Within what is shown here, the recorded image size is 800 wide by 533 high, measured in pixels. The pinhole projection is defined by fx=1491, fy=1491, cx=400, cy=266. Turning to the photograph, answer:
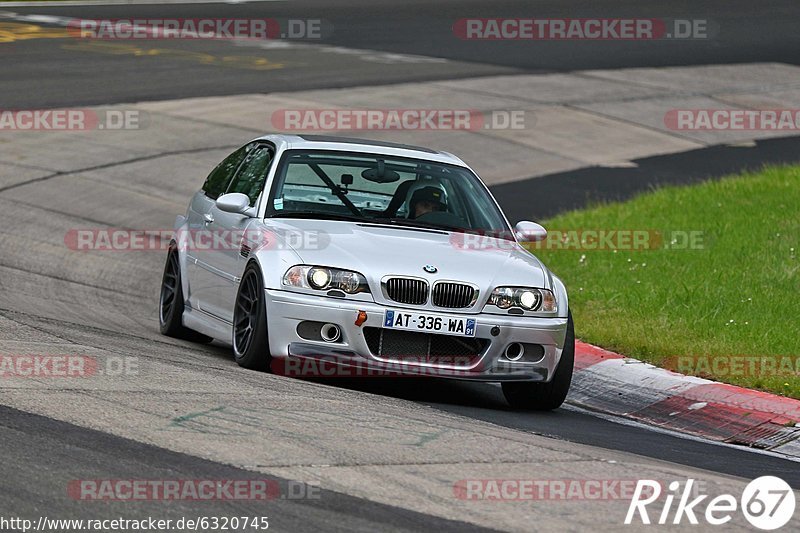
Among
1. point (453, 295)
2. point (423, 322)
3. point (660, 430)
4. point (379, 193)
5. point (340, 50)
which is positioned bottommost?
point (660, 430)

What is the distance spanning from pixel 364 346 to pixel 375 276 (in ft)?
1.35

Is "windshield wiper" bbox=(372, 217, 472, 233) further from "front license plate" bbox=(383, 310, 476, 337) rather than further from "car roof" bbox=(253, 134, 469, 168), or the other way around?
"front license plate" bbox=(383, 310, 476, 337)

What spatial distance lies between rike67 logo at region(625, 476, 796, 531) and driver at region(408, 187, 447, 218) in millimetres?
3683

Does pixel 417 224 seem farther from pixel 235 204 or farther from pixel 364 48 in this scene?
pixel 364 48

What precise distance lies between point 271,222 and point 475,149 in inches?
440

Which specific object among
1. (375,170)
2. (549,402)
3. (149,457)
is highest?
(375,170)

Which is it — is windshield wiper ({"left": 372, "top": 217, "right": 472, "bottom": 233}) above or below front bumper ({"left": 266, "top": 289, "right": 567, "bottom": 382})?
above

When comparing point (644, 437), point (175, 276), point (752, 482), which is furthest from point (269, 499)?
point (175, 276)

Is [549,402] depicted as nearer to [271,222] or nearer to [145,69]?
[271,222]

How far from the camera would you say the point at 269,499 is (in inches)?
232

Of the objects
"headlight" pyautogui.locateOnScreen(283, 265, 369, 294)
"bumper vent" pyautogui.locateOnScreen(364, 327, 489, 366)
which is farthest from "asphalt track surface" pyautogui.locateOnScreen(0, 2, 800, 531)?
"headlight" pyautogui.locateOnScreen(283, 265, 369, 294)

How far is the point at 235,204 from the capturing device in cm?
966

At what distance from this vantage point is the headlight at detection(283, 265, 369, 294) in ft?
28.3

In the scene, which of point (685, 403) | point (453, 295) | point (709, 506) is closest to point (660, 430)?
point (685, 403)
